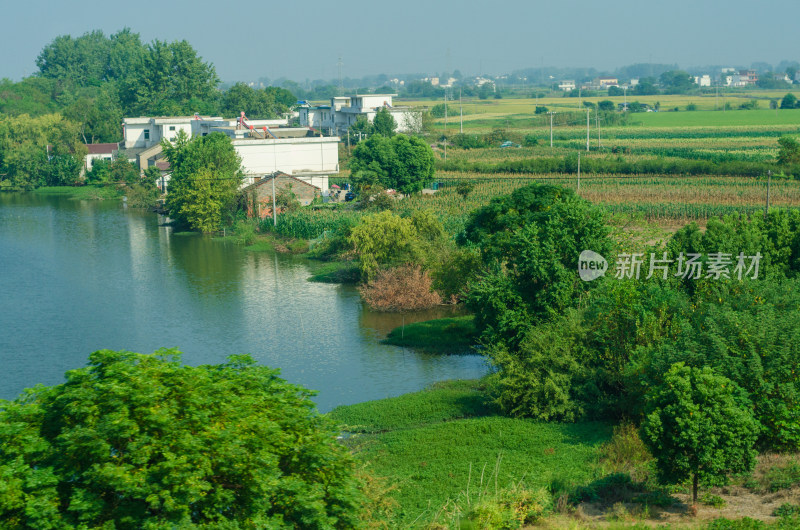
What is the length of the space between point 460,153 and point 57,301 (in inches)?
1263

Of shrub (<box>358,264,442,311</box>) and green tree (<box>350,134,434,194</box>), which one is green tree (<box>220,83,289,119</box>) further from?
shrub (<box>358,264,442,311</box>)

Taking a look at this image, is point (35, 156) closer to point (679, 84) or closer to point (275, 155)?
point (275, 155)

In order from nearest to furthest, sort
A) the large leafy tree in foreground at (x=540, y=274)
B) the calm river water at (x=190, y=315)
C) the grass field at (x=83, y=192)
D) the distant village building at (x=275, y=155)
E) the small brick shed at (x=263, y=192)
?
the large leafy tree in foreground at (x=540, y=274) → the calm river water at (x=190, y=315) → the small brick shed at (x=263, y=192) → the distant village building at (x=275, y=155) → the grass field at (x=83, y=192)

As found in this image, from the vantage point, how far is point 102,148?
50.7 m

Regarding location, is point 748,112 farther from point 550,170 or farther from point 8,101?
point 8,101

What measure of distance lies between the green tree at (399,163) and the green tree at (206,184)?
5.28 meters

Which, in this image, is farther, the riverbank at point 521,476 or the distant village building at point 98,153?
the distant village building at point 98,153
